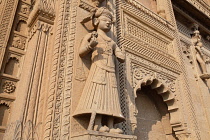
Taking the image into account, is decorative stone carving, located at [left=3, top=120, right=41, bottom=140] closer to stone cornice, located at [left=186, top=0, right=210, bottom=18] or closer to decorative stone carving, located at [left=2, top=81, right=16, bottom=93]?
decorative stone carving, located at [left=2, top=81, right=16, bottom=93]

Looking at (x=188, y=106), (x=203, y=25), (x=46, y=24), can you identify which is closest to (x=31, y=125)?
(x=46, y=24)

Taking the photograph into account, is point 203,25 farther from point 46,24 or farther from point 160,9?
point 46,24

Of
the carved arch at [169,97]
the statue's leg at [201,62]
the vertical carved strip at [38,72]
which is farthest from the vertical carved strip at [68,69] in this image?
the statue's leg at [201,62]

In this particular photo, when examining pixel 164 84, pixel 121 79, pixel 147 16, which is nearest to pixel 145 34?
pixel 147 16

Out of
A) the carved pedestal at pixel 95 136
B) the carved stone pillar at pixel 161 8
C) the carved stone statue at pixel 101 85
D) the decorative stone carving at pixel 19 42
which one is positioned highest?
the carved stone pillar at pixel 161 8

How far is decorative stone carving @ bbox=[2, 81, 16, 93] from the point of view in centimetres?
272

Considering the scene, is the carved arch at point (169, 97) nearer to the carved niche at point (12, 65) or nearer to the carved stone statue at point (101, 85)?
the carved stone statue at point (101, 85)

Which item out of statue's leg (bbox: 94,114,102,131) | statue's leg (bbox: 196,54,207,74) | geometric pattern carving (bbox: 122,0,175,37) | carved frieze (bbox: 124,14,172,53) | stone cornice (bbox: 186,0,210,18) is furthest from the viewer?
stone cornice (bbox: 186,0,210,18)

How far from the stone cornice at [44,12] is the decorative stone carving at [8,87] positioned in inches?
40.6

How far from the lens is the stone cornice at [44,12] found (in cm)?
290

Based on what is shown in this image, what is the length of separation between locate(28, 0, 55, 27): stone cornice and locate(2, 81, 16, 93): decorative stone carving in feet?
3.39

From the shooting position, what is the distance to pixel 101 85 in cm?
251

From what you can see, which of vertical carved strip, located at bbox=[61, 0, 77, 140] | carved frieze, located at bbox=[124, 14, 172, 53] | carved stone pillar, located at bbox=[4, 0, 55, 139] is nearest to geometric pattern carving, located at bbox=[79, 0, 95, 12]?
vertical carved strip, located at bbox=[61, 0, 77, 140]

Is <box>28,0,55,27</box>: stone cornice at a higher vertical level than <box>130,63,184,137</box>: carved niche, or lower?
higher
